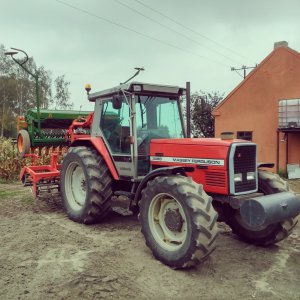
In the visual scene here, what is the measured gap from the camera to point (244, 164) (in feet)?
16.7

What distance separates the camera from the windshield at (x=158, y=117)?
19.5 ft

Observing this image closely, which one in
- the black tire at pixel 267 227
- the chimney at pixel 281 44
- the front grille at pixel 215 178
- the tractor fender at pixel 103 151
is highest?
the chimney at pixel 281 44

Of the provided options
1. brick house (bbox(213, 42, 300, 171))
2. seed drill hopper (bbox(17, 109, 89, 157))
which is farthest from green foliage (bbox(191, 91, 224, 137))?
seed drill hopper (bbox(17, 109, 89, 157))

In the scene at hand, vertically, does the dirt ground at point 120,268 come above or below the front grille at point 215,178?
below

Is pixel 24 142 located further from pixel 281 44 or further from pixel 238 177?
pixel 281 44

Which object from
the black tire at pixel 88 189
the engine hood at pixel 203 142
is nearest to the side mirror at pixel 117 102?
the engine hood at pixel 203 142

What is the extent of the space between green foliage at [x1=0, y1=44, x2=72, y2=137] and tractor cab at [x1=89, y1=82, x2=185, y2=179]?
36.5m

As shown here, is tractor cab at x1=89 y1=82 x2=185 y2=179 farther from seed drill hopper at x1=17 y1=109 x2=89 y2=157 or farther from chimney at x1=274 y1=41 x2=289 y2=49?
chimney at x1=274 y1=41 x2=289 y2=49

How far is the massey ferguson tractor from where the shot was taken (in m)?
4.35

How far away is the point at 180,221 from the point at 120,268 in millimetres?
904

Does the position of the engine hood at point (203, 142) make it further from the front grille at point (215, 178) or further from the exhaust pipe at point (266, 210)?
the exhaust pipe at point (266, 210)

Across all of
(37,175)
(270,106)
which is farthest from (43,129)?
(270,106)

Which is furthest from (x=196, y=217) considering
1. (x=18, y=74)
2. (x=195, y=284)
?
(x=18, y=74)

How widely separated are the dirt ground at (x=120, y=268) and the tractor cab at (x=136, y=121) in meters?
1.17
